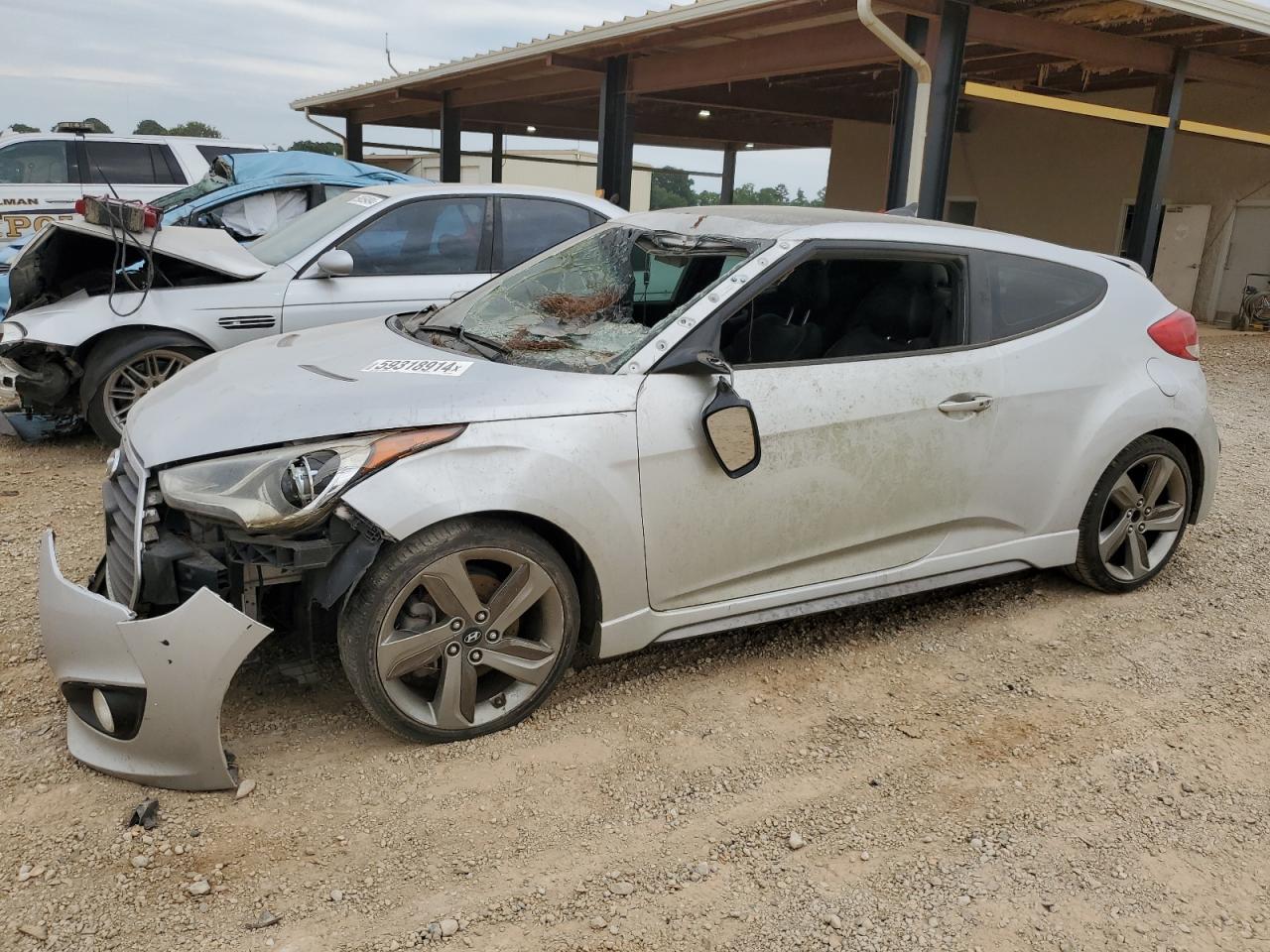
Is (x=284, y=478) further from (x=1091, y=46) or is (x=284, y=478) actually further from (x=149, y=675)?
(x=1091, y=46)

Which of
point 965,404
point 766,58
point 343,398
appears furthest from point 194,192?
point 965,404

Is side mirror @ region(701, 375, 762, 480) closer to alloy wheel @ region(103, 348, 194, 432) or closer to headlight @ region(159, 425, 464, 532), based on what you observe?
headlight @ region(159, 425, 464, 532)

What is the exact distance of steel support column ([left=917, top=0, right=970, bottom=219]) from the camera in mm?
8273

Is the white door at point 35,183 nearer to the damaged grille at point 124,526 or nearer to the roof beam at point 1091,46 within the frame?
the damaged grille at point 124,526

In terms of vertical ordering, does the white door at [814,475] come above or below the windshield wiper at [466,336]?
below

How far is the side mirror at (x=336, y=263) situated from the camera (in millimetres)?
5531

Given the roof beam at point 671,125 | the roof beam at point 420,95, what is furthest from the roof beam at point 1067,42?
the roof beam at point 420,95

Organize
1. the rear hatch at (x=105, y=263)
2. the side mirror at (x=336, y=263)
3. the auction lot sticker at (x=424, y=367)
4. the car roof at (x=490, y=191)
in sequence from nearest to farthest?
the auction lot sticker at (x=424, y=367) < the side mirror at (x=336, y=263) < the rear hatch at (x=105, y=263) < the car roof at (x=490, y=191)

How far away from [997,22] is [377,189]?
5756 mm

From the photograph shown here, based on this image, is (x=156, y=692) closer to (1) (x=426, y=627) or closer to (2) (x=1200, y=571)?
(1) (x=426, y=627)

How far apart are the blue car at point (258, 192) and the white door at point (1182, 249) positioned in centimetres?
1198

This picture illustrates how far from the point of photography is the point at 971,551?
389 cm

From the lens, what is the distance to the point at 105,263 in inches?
243

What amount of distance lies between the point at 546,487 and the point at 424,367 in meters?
0.62
